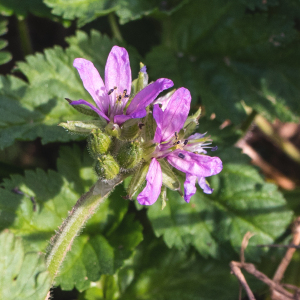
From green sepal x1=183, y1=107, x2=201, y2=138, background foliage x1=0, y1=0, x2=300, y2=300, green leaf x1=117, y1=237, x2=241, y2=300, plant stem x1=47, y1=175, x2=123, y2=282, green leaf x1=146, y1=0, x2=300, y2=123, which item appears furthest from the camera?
green leaf x1=146, y1=0, x2=300, y2=123

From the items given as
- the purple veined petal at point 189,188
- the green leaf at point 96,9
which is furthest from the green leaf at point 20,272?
the green leaf at point 96,9

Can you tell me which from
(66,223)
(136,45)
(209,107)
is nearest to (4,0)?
(136,45)

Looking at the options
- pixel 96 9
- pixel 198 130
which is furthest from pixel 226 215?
pixel 96 9

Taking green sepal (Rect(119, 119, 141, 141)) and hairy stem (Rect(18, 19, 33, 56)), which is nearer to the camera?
green sepal (Rect(119, 119, 141, 141))

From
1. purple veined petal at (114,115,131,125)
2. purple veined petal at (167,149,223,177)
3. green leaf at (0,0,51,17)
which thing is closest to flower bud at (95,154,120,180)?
purple veined petal at (114,115,131,125)

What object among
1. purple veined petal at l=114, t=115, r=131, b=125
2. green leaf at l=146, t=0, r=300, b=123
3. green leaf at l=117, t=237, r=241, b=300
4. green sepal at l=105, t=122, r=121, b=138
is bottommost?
green leaf at l=117, t=237, r=241, b=300

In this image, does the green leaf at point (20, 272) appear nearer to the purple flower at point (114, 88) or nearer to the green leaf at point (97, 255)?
the green leaf at point (97, 255)

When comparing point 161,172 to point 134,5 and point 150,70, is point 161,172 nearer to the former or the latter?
point 150,70

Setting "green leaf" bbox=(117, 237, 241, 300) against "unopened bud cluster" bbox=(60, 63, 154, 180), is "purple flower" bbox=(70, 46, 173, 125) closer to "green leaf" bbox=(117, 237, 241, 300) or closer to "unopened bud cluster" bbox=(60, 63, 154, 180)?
"unopened bud cluster" bbox=(60, 63, 154, 180)
